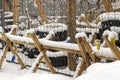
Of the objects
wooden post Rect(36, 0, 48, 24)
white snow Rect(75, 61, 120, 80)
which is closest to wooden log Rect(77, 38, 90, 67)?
white snow Rect(75, 61, 120, 80)

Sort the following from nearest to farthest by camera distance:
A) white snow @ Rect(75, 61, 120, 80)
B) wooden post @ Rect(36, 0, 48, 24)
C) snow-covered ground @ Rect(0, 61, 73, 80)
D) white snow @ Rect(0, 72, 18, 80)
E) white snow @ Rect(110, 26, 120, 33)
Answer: white snow @ Rect(75, 61, 120, 80), snow-covered ground @ Rect(0, 61, 73, 80), white snow @ Rect(0, 72, 18, 80), white snow @ Rect(110, 26, 120, 33), wooden post @ Rect(36, 0, 48, 24)

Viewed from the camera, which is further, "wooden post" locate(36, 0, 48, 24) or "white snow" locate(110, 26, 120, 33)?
"wooden post" locate(36, 0, 48, 24)

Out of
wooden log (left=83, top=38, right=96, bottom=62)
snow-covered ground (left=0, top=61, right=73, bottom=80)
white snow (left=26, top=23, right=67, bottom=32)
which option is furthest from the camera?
white snow (left=26, top=23, right=67, bottom=32)

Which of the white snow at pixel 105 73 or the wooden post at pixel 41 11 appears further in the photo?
the wooden post at pixel 41 11

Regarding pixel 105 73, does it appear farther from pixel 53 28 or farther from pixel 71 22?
pixel 53 28

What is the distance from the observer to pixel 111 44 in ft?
17.8

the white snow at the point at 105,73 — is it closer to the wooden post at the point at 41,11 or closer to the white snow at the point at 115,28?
the white snow at the point at 115,28

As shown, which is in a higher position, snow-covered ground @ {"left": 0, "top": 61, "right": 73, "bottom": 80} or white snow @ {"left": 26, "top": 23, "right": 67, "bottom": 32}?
white snow @ {"left": 26, "top": 23, "right": 67, "bottom": 32}

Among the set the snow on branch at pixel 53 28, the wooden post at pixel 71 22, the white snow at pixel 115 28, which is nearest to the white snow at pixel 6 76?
the wooden post at pixel 71 22

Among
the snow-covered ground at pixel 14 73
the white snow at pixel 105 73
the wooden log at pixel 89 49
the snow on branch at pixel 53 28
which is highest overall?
the white snow at pixel 105 73

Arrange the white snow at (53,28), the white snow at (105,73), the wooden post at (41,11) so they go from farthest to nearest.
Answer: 1. the wooden post at (41,11)
2. the white snow at (53,28)
3. the white snow at (105,73)

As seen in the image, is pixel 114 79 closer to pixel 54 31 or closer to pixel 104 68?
pixel 104 68

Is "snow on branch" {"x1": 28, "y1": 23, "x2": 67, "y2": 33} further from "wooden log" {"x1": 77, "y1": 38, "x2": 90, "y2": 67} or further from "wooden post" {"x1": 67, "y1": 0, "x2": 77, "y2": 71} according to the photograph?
"wooden log" {"x1": 77, "y1": 38, "x2": 90, "y2": 67}

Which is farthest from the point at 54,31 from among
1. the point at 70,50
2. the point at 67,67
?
the point at 70,50
